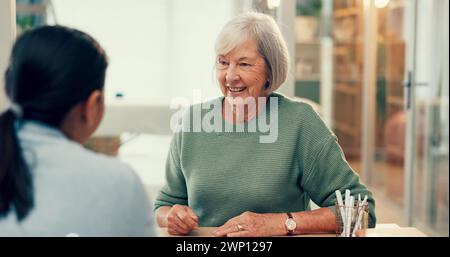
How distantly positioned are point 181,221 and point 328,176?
44cm

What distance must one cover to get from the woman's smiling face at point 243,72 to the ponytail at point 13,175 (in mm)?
884

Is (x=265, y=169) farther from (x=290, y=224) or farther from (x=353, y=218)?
(x=353, y=218)

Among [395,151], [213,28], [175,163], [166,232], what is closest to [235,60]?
[175,163]

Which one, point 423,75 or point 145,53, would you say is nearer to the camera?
point 145,53

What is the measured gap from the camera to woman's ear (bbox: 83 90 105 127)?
41.5 inches

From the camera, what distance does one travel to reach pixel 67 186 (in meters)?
1.02

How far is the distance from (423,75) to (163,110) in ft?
5.08

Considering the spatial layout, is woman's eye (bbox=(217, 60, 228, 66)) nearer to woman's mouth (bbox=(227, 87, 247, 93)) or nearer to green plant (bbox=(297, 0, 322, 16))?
woman's mouth (bbox=(227, 87, 247, 93))

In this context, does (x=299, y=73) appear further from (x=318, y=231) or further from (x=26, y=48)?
(x=26, y=48)

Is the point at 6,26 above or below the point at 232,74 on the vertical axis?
above

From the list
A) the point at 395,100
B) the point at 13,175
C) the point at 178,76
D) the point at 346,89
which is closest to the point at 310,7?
the point at 346,89

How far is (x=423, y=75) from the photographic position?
3.80 metres
